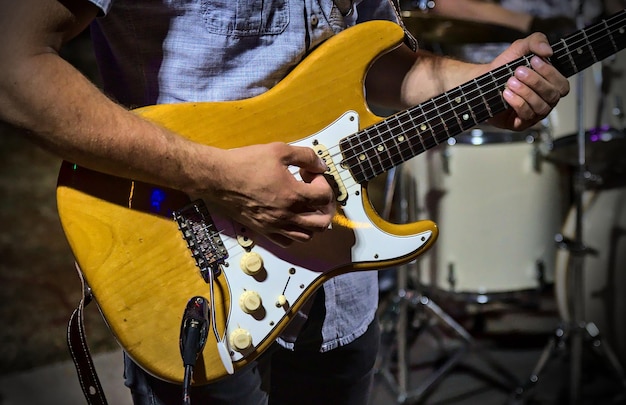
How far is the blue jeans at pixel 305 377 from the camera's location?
1144mm

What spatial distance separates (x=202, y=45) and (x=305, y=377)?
612mm

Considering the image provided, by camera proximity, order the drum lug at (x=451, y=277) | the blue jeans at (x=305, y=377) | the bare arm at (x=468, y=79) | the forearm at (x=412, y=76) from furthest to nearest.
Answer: the drum lug at (x=451, y=277) < the forearm at (x=412, y=76) < the bare arm at (x=468, y=79) < the blue jeans at (x=305, y=377)

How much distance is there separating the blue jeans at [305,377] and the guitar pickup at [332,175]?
23cm

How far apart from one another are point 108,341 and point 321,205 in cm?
241

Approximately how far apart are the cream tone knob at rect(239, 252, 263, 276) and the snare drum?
179 centimetres

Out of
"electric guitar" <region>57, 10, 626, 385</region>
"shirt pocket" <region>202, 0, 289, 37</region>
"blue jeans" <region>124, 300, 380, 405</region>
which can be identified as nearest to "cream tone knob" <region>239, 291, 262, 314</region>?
"electric guitar" <region>57, 10, 626, 385</region>

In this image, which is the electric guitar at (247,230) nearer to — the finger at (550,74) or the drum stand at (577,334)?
the finger at (550,74)

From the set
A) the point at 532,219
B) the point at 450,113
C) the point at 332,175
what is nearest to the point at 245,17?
the point at 332,175

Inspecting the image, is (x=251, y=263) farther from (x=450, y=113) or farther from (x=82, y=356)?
(x=450, y=113)

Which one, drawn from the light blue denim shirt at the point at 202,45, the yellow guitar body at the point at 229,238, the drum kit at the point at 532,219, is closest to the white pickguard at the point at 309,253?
the yellow guitar body at the point at 229,238

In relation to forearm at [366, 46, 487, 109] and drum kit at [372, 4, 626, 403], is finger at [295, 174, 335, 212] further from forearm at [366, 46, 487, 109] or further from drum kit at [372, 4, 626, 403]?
drum kit at [372, 4, 626, 403]

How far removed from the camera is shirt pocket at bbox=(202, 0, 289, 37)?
1.10 m

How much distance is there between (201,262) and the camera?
3.56ft

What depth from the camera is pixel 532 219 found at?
2.84 m
